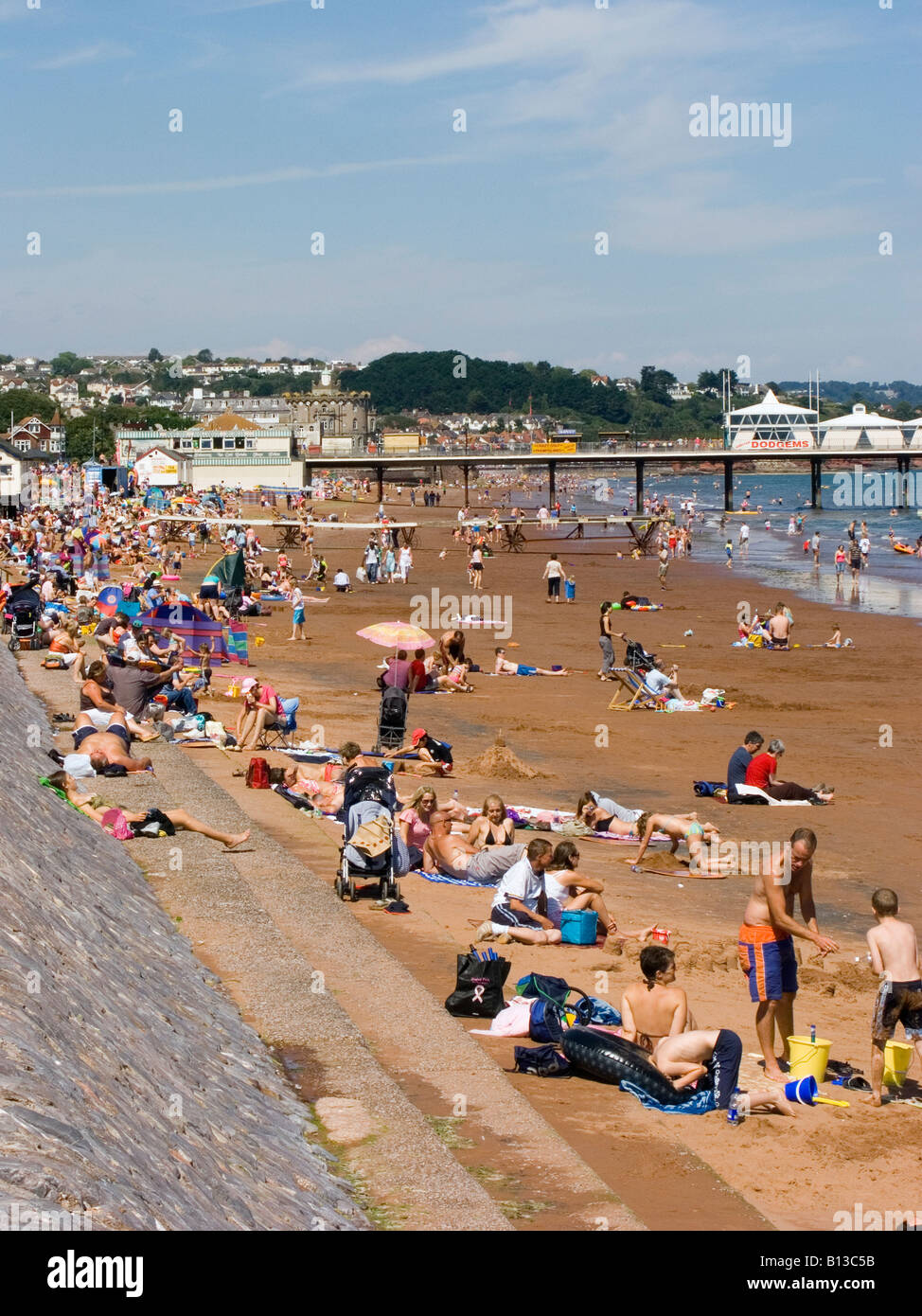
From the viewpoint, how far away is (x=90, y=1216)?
4059 mm

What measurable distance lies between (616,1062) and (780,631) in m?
20.7

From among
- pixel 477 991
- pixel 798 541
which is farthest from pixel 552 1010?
pixel 798 541

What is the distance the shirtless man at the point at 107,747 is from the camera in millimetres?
12875

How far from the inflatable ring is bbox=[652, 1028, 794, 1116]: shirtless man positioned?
0.07 m

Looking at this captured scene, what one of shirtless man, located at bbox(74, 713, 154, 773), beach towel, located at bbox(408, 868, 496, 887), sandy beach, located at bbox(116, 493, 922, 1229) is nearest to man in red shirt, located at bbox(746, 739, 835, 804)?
sandy beach, located at bbox(116, 493, 922, 1229)

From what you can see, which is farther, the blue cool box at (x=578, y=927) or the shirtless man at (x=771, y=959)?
the blue cool box at (x=578, y=927)

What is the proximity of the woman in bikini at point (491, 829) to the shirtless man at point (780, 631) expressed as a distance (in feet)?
54.2

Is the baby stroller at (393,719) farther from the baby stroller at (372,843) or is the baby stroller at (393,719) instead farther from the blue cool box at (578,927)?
the blue cool box at (578,927)

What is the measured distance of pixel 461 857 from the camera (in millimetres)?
11742

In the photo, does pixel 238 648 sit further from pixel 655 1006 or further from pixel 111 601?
pixel 655 1006

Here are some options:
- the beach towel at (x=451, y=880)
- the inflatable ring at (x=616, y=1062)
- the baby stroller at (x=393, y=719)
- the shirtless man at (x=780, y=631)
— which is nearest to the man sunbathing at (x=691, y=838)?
the beach towel at (x=451, y=880)

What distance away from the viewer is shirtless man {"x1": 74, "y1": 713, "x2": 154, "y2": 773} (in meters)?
12.9
